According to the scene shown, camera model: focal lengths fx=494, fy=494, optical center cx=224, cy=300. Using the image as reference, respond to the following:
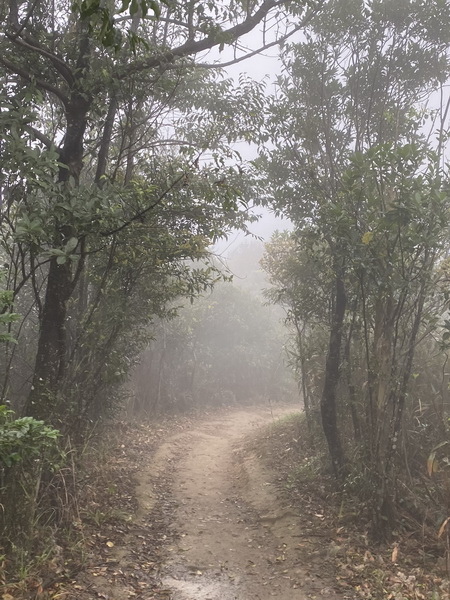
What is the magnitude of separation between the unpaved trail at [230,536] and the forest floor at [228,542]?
16 millimetres

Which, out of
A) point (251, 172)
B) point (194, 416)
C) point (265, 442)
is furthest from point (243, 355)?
point (251, 172)

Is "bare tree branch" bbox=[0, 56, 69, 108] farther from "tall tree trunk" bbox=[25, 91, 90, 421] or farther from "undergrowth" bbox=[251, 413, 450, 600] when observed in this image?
"undergrowth" bbox=[251, 413, 450, 600]

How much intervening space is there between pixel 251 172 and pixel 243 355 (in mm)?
18714

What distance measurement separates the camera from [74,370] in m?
6.73

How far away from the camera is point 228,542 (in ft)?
22.2

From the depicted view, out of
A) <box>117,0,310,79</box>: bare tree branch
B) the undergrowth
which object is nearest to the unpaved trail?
the undergrowth

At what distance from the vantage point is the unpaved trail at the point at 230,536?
5.44 m

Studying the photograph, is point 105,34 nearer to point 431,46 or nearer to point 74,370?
point 74,370

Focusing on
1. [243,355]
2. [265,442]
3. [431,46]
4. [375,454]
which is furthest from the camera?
[243,355]

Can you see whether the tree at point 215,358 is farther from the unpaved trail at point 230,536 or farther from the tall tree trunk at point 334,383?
the tall tree trunk at point 334,383

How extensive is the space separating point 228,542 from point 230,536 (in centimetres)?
23

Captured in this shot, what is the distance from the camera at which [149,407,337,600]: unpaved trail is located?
17.8ft

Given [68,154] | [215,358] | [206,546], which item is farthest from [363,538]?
[215,358]

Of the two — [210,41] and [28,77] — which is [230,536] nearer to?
[28,77]
